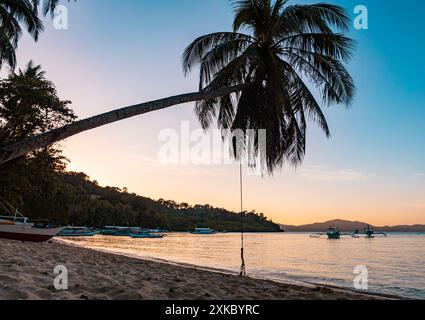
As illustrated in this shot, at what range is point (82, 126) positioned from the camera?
19.9 feet

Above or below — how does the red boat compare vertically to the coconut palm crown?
below

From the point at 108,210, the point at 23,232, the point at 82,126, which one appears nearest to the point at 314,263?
the point at 23,232

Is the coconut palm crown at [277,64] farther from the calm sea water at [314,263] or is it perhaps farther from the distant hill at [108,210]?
the distant hill at [108,210]

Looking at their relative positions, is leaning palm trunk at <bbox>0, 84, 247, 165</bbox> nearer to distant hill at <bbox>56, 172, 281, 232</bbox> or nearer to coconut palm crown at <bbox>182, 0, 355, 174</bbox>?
coconut palm crown at <bbox>182, 0, 355, 174</bbox>

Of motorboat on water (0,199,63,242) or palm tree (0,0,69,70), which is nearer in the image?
palm tree (0,0,69,70)

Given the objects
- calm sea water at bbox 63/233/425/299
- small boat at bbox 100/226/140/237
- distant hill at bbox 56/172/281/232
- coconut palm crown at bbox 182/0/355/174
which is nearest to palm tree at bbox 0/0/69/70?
coconut palm crown at bbox 182/0/355/174

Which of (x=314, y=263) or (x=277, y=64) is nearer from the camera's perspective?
(x=277, y=64)

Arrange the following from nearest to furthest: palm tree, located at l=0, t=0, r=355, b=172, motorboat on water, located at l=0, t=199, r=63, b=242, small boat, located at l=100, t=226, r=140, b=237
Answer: palm tree, located at l=0, t=0, r=355, b=172
motorboat on water, located at l=0, t=199, r=63, b=242
small boat, located at l=100, t=226, r=140, b=237

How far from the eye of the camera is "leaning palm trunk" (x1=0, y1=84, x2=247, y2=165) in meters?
5.25

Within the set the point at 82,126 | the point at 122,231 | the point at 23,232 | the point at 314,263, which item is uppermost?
the point at 82,126

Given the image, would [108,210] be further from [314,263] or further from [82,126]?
[82,126]

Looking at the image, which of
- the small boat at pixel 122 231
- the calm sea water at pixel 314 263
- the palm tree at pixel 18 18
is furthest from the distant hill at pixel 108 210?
the palm tree at pixel 18 18

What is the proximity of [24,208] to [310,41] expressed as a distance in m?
41.9

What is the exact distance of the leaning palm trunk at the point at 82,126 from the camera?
525 centimetres
